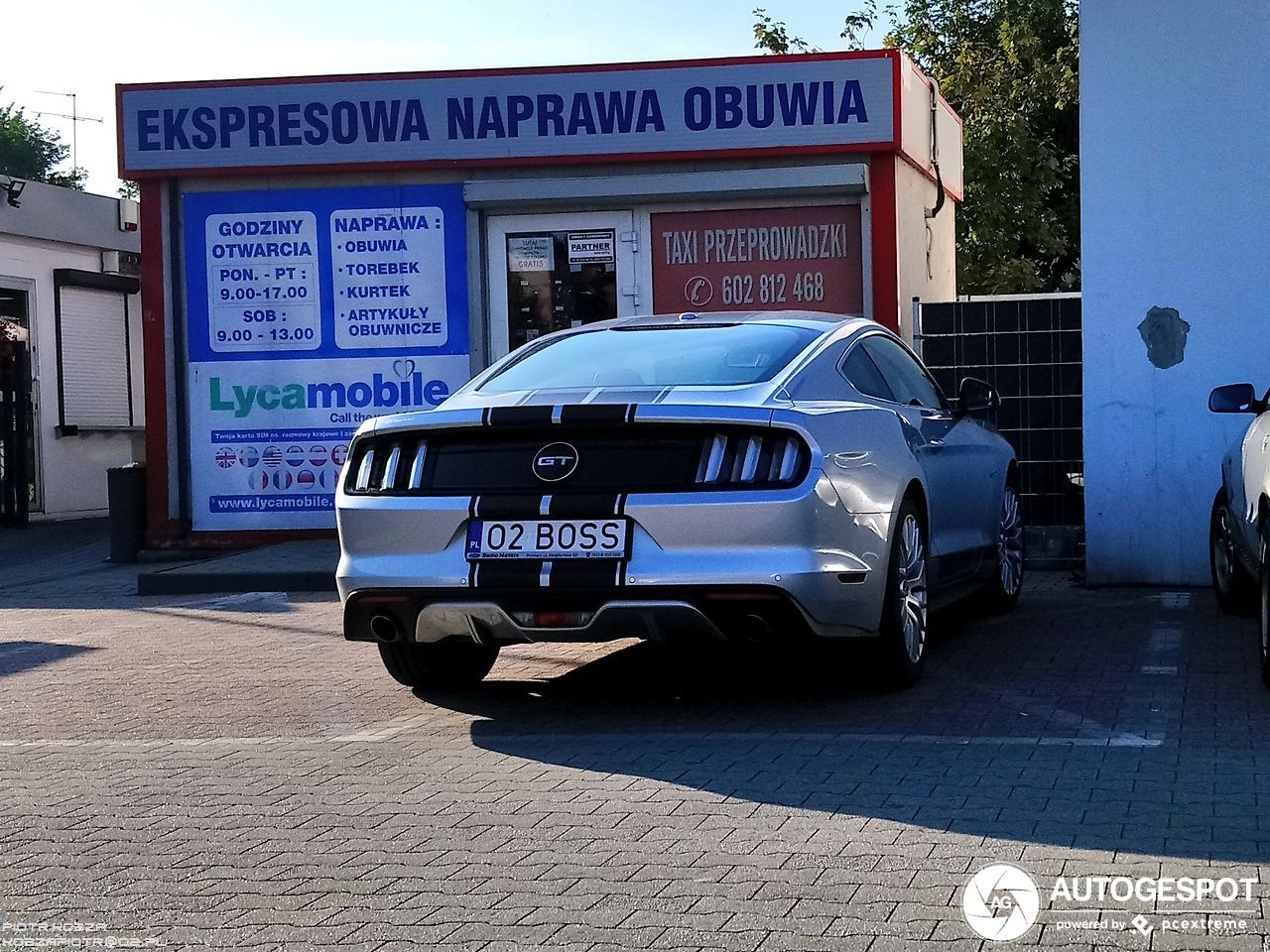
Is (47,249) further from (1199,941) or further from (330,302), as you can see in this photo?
(1199,941)

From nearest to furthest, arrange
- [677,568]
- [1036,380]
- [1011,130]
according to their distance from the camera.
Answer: [677,568]
[1036,380]
[1011,130]

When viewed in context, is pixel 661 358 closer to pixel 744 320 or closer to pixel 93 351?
pixel 744 320

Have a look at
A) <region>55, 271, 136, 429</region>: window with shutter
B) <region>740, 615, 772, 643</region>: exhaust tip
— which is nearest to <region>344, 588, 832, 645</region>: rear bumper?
<region>740, 615, 772, 643</region>: exhaust tip

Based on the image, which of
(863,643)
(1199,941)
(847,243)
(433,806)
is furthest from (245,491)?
(1199,941)

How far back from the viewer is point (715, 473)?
6.27m

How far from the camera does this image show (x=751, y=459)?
6289 millimetres

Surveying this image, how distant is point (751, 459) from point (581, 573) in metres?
0.72

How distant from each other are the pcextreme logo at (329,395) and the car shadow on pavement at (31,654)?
205 inches

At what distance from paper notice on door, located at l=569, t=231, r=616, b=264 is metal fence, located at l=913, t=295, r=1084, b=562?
3.52 metres

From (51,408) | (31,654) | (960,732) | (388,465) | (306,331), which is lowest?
(31,654)

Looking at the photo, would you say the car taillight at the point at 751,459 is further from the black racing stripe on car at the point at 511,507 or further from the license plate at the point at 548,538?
the black racing stripe on car at the point at 511,507

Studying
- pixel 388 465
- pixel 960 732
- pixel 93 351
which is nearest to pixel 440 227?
pixel 388 465

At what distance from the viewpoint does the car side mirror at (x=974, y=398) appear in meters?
8.70

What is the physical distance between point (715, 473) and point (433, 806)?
65.5 inches
